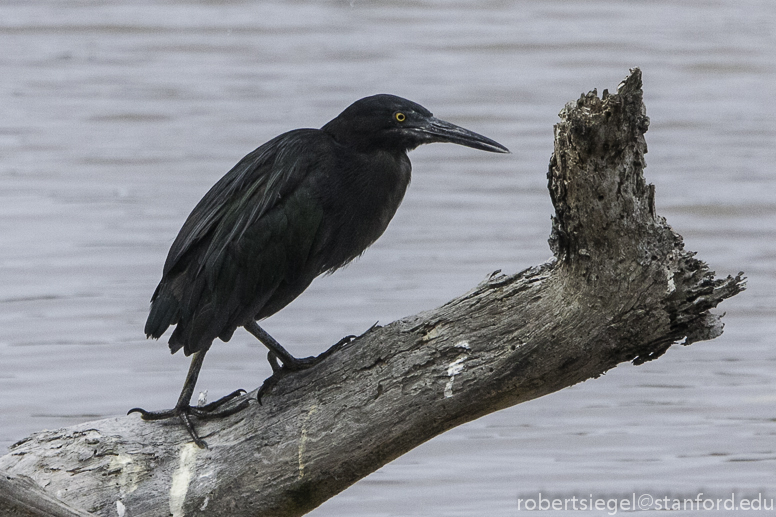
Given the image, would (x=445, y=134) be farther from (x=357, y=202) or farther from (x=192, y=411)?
(x=192, y=411)

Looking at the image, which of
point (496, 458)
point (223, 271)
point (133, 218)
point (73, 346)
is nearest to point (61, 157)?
point (133, 218)

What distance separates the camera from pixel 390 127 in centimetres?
420

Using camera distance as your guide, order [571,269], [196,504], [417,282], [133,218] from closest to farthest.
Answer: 1. [571,269]
2. [196,504]
3. [417,282]
4. [133,218]

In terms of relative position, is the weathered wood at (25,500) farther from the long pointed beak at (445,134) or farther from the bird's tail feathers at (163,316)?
the long pointed beak at (445,134)

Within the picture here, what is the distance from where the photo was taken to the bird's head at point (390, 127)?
4.18m

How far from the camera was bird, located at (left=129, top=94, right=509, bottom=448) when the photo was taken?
13.2 ft

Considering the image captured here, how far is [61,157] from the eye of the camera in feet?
33.9

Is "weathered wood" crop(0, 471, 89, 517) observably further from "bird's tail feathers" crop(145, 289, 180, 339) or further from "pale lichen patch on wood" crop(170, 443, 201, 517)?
"bird's tail feathers" crop(145, 289, 180, 339)

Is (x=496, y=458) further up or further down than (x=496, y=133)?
further down

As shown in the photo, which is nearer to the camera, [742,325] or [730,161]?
[742,325]

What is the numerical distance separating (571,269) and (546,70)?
9.59 meters

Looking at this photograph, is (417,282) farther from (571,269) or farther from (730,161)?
(571,269)

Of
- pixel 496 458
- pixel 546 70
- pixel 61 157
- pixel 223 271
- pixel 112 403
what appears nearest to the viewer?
pixel 223 271

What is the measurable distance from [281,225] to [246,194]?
19cm
